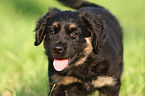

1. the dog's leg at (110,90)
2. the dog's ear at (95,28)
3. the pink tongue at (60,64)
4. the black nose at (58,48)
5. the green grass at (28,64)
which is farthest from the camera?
the green grass at (28,64)

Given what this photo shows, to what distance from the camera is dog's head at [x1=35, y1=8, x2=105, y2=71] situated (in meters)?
3.57

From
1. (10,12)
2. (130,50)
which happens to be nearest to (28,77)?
(130,50)

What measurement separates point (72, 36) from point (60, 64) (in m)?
0.37

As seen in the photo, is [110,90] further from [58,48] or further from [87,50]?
[58,48]

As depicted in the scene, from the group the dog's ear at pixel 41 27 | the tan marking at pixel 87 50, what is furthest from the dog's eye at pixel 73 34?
the dog's ear at pixel 41 27

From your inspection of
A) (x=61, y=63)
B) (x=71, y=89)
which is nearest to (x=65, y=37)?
(x=61, y=63)

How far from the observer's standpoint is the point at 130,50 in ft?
19.8

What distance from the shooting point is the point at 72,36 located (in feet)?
12.1

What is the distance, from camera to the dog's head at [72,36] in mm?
3573

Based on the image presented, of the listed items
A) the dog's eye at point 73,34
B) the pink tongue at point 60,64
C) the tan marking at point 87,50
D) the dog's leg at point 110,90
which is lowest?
the dog's leg at point 110,90

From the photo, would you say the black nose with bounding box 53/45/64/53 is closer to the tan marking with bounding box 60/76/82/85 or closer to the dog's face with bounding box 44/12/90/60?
the dog's face with bounding box 44/12/90/60

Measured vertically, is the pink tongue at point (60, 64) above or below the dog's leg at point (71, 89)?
above

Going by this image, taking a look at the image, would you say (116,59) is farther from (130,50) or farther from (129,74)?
(130,50)

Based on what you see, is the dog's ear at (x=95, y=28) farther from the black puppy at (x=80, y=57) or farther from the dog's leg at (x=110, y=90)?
the dog's leg at (x=110, y=90)
